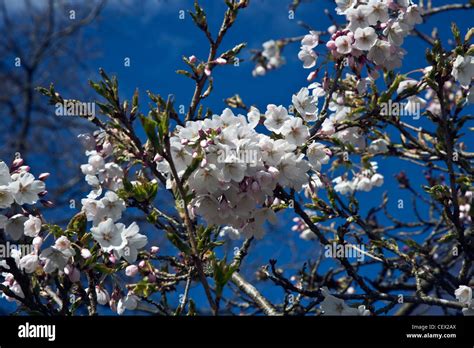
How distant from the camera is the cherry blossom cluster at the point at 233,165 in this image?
5.83ft

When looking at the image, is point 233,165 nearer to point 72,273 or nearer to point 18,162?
point 72,273

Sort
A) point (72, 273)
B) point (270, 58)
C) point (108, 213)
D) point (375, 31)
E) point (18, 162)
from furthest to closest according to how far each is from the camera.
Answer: point (270, 58)
point (375, 31)
point (18, 162)
point (108, 213)
point (72, 273)

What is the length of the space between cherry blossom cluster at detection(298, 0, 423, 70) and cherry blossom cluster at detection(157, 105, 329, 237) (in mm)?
504

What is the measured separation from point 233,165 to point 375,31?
3.09 feet

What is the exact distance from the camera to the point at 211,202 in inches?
74.5

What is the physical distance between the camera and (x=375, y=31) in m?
2.29

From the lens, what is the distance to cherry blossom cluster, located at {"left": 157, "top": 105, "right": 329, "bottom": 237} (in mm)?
1778

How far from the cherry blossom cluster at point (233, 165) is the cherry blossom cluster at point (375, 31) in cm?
50

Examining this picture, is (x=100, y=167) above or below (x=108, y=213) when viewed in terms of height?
above

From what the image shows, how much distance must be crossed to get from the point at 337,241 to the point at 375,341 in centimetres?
66

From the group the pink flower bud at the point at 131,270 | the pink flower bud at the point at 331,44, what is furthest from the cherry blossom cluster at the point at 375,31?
the pink flower bud at the point at 131,270

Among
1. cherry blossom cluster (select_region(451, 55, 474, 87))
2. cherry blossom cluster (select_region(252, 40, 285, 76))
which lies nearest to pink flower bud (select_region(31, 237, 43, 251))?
cherry blossom cluster (select_region(451, 55, 474, 87))

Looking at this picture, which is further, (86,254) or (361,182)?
(361,182)

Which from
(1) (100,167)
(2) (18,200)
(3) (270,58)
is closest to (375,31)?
(1) (100,167)
